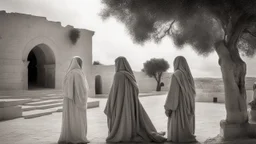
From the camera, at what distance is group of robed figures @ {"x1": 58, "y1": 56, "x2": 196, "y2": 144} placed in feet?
18.7

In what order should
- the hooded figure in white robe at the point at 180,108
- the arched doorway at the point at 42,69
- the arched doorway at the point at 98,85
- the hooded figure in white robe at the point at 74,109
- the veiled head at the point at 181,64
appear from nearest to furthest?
the hooded figure in white robe at the point at 180,108 < the hooded figure in white robe at the point at 74,109 < the veiled head at the point at 181,64 < the arched doorway at the point at 42,69 < the arched doorway at the point at 98,85

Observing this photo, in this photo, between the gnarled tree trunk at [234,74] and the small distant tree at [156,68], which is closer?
the gnarled tree trunk at [234,74]

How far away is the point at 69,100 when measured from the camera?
5910 millimetres

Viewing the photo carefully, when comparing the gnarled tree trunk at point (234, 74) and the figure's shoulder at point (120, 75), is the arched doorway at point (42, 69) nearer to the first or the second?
the figure's shoulder at point (120, 75)

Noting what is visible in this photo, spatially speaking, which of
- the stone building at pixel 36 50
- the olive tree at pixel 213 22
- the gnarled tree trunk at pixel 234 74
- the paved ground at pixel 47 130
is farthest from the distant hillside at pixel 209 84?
the gnarled tree trunk at pixel 234 74

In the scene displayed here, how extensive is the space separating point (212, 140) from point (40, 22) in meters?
15.2

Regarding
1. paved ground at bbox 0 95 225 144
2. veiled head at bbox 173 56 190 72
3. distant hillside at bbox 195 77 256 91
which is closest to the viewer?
veiled head at bbox 173 56 190 72

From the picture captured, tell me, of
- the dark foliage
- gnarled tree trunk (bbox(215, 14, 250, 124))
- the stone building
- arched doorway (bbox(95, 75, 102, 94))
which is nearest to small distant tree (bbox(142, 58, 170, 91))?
arched doorway (bbox(95, 75, 102, 94))

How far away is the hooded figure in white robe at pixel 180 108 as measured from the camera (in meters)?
5.68

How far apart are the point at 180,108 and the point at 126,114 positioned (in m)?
1.21

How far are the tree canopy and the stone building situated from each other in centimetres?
1112

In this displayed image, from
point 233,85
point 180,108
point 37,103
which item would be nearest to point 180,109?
point 180,108

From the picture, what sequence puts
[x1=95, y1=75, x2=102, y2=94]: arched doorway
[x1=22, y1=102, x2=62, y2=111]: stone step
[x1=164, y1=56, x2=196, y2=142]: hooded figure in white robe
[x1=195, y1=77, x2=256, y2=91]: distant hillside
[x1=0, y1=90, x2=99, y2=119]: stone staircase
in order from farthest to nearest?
[x1=95, y1=75, x2=102, y2=94]: arched doorway < [x1=195, y1=77, x2=256, y2=91]: distant hillside < [x1=22, y1=102, x2=62, y2=111]: stone step < [x1=0, y1=90, x2=99, y2=119]: stone staircase < [x1=164, y1=56, x2=196, y2=142]: hooded figure in white robe

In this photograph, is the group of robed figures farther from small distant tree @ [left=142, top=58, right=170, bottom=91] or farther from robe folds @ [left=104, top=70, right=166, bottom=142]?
small distant tree @ [left=142, top=58, right=170, bottom=91]
